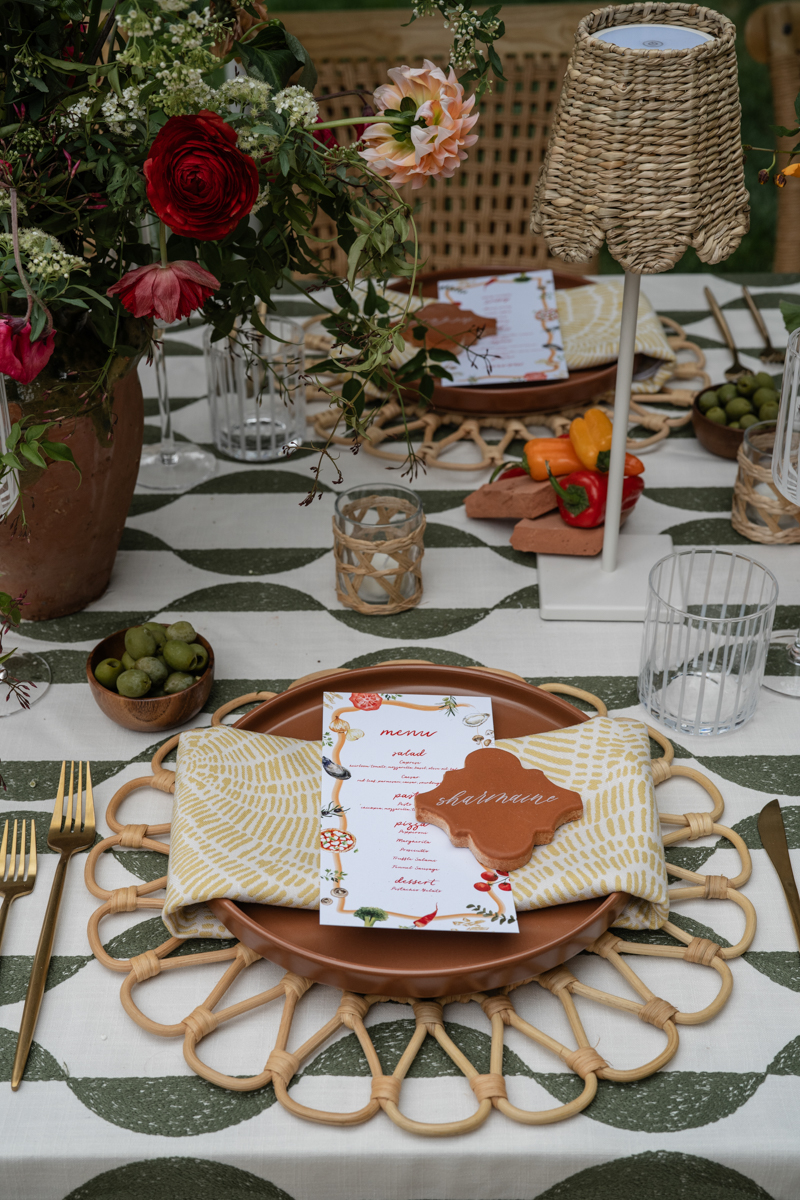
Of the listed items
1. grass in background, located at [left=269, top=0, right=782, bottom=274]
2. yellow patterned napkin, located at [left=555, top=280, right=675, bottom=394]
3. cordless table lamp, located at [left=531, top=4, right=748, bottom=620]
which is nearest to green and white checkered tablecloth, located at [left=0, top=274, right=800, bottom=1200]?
cordless table lamp, located at [left=531, top=4, right=748, bottom=620]

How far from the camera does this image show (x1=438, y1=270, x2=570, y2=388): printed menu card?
4.46ft

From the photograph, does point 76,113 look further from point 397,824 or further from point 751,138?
point 751,138

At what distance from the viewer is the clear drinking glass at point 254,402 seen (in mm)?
1296

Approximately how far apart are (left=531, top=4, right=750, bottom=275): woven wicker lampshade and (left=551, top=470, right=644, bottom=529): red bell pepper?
9.6 inches

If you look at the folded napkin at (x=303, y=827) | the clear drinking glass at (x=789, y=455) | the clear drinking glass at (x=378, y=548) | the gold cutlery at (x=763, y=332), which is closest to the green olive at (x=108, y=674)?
the folded napkin at (x=303, y=827)

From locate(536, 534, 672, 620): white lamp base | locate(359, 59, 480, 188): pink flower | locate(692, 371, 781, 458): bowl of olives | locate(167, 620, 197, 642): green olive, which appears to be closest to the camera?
locate(359, 59, 480, 188): pink flower

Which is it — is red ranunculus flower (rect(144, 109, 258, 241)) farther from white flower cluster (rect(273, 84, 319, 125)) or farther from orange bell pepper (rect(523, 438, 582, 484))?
orange bell pepper (rect(523, 438, 582, 484))

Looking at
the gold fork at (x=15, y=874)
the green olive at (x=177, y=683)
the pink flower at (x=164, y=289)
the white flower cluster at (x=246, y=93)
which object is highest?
the white flower cluster at (x=246, y=93)

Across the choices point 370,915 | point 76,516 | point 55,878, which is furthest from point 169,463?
point 370,915

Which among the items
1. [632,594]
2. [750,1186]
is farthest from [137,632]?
[750,1186]

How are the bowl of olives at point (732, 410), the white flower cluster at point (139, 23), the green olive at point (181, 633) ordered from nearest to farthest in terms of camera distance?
the white flower cluster at point (139, 23) → the green olive at point (181, 633) → the bowl of olives at point (732, 410)

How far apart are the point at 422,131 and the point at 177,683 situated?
0.49 metres

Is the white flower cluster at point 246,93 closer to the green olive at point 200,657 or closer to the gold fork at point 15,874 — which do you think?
the green olive at point 200,657

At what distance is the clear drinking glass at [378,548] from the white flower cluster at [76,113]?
407 mm
